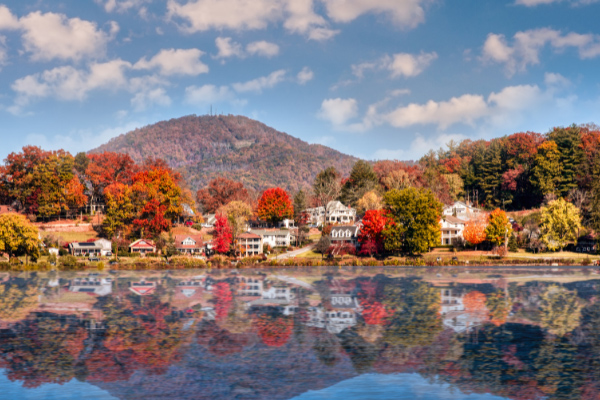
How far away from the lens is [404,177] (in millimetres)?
149125

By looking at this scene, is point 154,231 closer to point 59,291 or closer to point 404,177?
point 59,291

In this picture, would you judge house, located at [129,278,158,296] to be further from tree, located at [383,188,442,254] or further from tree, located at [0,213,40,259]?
tree, located at [383,188,442,254]

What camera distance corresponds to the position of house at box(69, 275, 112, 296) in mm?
63250

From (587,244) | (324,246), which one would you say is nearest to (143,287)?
(324,246)

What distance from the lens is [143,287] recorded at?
219 ft

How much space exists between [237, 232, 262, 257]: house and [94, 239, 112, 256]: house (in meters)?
27.1

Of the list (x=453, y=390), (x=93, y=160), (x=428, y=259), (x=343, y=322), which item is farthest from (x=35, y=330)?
(x=93, y=160)

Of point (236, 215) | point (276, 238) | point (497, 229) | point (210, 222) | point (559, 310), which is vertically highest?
point (236, 215)

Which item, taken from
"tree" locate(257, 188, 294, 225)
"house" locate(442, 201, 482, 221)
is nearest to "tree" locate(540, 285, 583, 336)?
"house" locate(442, 201, 482, 221)

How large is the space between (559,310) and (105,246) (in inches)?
3490

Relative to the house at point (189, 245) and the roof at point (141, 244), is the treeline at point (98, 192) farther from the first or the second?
the house at point (189, 245)

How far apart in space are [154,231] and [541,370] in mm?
95686

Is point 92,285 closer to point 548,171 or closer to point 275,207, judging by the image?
point 275,207

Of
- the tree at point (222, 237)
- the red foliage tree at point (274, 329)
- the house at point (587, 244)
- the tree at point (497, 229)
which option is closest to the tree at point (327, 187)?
the tree at point (222, 237)
